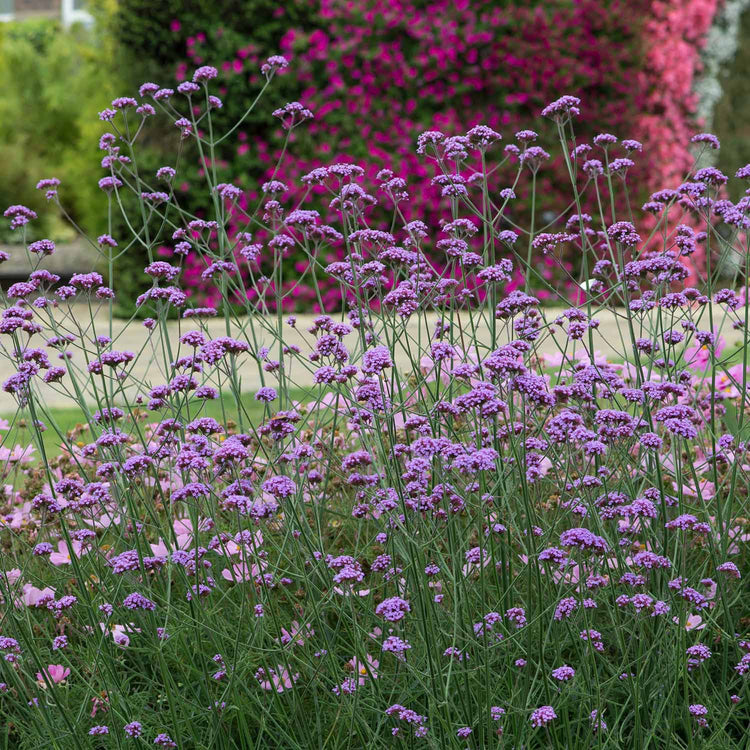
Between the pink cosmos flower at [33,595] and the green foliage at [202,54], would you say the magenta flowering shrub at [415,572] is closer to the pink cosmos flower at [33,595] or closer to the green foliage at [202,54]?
the pink cosmos flower at [33,595]

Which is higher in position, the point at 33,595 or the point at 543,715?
the point at 543,715

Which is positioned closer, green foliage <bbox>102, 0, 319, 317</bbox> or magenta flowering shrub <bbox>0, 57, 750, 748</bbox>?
magenta flowering shrub <bbox>0, 57, 750, 748</bbox>

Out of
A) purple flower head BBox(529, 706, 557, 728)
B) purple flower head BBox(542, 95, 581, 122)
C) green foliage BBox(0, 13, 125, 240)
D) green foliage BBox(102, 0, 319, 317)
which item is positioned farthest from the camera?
green foliage BBox(0, 13, 125, 240)

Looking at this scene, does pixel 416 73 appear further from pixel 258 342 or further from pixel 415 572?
pixel 415 572

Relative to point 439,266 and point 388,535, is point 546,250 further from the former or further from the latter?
point 439,266

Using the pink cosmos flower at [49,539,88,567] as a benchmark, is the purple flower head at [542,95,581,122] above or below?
above

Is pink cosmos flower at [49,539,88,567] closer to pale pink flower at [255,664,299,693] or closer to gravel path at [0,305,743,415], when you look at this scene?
pale pink flower at [255,664,299,693]

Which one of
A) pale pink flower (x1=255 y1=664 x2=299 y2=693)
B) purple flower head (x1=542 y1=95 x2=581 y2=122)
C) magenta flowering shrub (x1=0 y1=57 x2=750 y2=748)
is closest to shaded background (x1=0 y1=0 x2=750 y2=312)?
purple flower head (x1=542 y1=95 x2=581 y2=122)

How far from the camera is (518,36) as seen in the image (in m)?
8.66

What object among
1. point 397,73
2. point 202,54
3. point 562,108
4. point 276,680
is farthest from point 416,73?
point 276,680

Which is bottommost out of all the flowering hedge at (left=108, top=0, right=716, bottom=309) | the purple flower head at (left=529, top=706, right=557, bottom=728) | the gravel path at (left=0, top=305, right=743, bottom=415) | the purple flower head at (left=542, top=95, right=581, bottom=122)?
the gravel path at (left=0, top=305, right=743, bottom=415)

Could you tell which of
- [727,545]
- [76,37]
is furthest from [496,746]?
[76,37]

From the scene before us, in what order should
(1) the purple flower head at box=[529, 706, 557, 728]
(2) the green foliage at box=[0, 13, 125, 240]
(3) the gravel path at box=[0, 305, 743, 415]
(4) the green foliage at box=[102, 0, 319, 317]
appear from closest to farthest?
1. (1) the purple flower head at box=[529, 706, 557, 728]
2. (3) the gravel path at box=[0, 305, 743, 415]
3. (4) the green foliage at box=[102, 0, 319, 317]
4. (2) the green foliage at box=[0, 13, 125, 240]

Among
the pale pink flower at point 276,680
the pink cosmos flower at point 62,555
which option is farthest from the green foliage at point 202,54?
the pale pink flower at point 276,680
